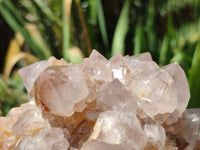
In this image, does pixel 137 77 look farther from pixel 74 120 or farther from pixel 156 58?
pixel 156 58

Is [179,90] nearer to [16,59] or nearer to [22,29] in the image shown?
[22,29]

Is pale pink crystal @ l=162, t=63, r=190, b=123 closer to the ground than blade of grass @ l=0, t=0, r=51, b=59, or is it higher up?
higher up

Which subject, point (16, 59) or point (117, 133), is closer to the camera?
point (117, 133)

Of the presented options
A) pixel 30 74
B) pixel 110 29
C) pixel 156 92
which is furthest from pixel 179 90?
pixel 110 29

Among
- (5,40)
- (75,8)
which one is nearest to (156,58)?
(75,8)

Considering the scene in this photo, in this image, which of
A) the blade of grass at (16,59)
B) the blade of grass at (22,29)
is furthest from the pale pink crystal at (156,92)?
the blade of grass at (16,59)

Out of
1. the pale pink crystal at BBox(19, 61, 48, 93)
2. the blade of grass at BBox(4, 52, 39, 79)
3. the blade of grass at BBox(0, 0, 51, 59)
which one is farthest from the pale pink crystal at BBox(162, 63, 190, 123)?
the blade of grass at BBox(4, 52, 39, 79)

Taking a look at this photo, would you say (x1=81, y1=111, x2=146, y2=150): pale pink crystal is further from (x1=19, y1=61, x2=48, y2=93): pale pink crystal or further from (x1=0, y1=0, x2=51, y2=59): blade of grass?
(x1=0, y1=0, x2=51, y2=59): blade of grass

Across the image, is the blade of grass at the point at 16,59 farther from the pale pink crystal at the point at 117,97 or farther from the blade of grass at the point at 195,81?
the pale pink crystal at the point at 117,97
